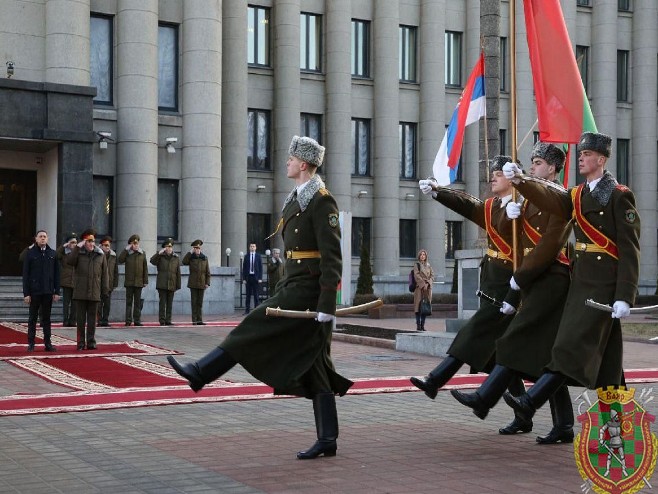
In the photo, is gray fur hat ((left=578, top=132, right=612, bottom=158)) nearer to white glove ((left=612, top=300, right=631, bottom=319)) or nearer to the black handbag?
white glove ((left=612, top=300, right=631, bottom=319))

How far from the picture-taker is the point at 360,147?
40.5 m

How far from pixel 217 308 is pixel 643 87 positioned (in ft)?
74.6

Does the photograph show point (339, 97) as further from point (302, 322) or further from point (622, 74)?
point (302, 322)

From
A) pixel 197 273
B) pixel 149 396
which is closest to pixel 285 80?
pixel 197 273

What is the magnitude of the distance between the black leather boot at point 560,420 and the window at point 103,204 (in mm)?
25025

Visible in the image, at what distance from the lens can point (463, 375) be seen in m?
14.4

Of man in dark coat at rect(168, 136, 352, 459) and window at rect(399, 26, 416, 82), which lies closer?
man in dark coat at rect(168, 136, 352, 459)

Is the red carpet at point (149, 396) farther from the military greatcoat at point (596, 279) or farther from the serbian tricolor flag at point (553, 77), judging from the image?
the military greatcoat at point (596, 279)

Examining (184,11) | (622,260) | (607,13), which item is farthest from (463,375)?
(607,13)

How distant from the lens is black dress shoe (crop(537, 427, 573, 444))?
8.48 metres

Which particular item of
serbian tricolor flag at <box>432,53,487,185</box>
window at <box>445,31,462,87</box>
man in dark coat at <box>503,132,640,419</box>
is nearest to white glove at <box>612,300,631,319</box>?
man in dark coat at <box>503,132,640,419</box>

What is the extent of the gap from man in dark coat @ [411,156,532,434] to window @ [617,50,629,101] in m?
38.6

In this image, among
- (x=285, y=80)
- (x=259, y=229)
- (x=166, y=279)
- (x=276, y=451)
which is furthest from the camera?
(x=259, y=229)

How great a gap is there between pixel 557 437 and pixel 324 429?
193cm
